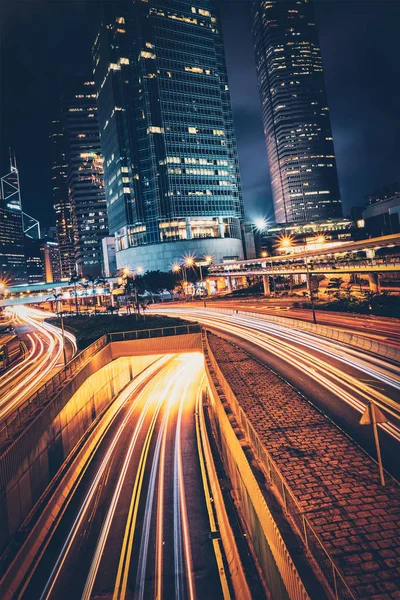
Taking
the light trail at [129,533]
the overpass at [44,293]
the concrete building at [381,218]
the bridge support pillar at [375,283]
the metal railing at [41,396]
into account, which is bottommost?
the light trail at [129,533]

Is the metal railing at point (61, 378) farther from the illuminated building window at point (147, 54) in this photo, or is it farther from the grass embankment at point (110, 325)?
the illuminated building window at point (147, 54)

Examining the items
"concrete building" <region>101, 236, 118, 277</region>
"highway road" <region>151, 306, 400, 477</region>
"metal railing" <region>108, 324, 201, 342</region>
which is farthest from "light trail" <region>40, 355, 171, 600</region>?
"concrete building" <region>101, 236, 118, 277</region>

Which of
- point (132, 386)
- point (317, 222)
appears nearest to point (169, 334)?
point (132, 386)

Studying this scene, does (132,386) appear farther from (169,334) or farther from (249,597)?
(249,597)

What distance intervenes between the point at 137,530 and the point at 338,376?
602 inches

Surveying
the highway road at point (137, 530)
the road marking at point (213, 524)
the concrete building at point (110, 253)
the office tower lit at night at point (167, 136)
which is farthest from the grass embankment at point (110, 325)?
the concrete building at point (110, 253)

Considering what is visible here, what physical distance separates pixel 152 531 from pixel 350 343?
2225 cm

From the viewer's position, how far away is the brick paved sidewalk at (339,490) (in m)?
7.44

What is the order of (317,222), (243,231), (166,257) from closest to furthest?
1. (166,257)
2. (243,231)
3. (317,222)

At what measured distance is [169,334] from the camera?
38938mm

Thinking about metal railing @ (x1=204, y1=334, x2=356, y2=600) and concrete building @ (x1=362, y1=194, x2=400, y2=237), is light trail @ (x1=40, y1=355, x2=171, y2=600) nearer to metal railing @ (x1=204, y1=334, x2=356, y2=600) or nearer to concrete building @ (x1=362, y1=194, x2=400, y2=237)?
metal railing @ (x1=204, y1=334, x2=356, y2=600)

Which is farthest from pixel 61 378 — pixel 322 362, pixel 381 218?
pixel 381 218

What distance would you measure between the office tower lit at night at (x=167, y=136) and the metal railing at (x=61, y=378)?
84.7 meters

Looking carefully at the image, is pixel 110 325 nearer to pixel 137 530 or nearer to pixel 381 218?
pixel 137 530
